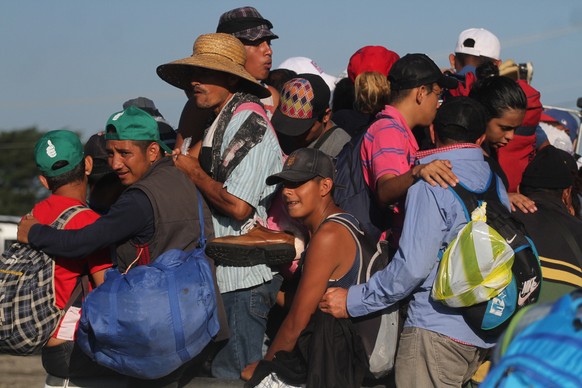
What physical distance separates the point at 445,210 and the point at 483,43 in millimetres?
2642

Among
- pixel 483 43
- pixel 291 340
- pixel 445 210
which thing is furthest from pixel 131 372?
pixel 483 43

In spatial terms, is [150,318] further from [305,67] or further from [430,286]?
[305,67]

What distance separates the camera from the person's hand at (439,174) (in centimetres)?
429

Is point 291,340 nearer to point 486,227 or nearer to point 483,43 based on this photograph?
point 486,227

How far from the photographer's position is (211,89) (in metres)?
5.11

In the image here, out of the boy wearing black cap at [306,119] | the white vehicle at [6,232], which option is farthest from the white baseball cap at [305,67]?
the white vehicle at [6,232]

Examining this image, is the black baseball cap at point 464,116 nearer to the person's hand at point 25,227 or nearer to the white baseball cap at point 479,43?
the white baseball cap at point 479,43

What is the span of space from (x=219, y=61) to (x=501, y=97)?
163 cm

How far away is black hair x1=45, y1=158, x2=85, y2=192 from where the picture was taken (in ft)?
16.4

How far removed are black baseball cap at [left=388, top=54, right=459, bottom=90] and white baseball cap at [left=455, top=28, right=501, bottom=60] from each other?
5.57 feet

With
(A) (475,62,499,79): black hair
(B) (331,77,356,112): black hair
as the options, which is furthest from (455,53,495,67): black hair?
(B) (331,77,356,112): black hair

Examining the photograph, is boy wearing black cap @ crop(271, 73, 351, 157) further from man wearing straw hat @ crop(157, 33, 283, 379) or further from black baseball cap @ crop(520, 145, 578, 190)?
black baseball cap @ crop(520, 145, 578, 190)

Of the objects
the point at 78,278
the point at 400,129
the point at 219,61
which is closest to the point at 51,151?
the point at 78,278

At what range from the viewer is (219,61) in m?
5.16
